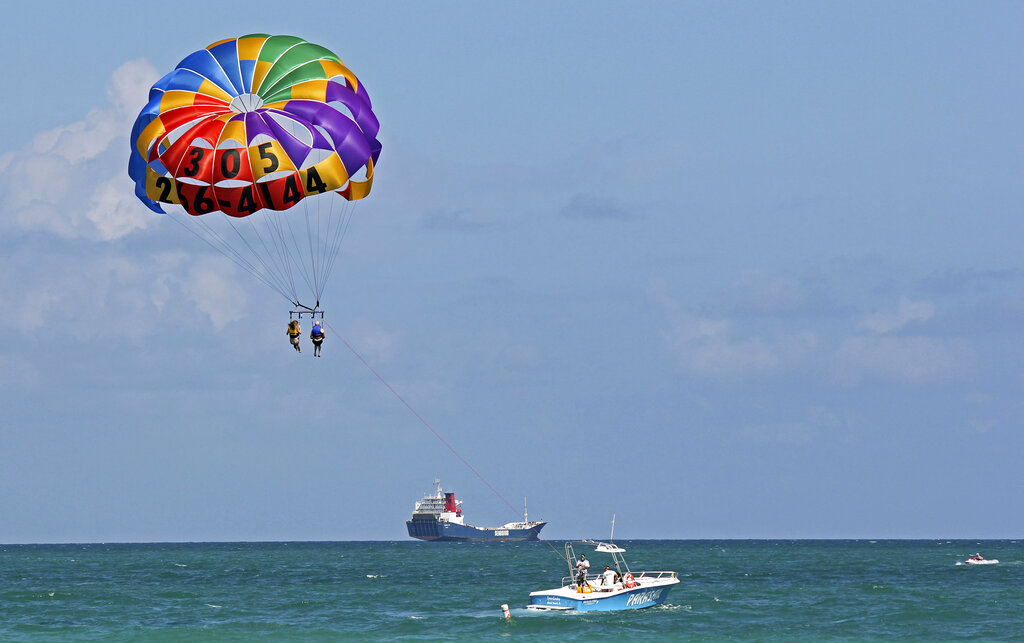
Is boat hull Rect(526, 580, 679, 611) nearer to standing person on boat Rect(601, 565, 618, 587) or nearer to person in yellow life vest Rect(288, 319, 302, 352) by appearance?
standing person on boat Rect(601, 565, 618, 587)

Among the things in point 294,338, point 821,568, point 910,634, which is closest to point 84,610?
point 294,338

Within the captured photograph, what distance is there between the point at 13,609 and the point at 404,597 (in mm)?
18388

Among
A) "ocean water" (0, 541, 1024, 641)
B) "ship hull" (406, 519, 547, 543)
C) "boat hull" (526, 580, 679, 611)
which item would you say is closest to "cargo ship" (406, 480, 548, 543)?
"ship hull" (406, 519, 547, 543)

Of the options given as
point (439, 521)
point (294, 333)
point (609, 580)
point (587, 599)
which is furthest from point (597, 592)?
point (439, 521)

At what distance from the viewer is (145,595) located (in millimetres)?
70438

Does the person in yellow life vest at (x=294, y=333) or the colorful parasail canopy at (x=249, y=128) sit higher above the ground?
the colorful parasail canopy at (x=249, y=128)

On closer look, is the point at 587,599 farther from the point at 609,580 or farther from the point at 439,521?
the point at 439,521

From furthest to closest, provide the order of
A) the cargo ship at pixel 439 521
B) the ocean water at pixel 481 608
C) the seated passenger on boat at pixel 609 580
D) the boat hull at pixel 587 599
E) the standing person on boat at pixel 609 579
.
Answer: the cargo ship at pixel 439 521, the standing person on boat at pixel 609 579, the seated passenger on boat at pixel 609 580, the boat hull at pixel 587 599, the ocean water at pixel 481 608

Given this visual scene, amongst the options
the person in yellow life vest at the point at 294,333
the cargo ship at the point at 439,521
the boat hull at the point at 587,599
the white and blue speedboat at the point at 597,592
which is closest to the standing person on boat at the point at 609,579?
the white and blue speedboat at the point at 597,592

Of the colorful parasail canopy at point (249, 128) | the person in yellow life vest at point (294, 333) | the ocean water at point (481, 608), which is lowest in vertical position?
the ocean water at point (481, 608)

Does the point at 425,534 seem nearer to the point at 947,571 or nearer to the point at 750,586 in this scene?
the point at 947,571

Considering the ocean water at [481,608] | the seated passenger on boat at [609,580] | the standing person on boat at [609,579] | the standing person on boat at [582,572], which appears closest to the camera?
the ocean water at [481,608]

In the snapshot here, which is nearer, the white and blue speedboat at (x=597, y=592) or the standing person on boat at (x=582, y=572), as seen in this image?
the white and blue speedboat at (x=597, y=592)

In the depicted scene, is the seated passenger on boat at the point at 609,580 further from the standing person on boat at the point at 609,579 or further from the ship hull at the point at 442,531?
the ship hull at the point at 442,531
